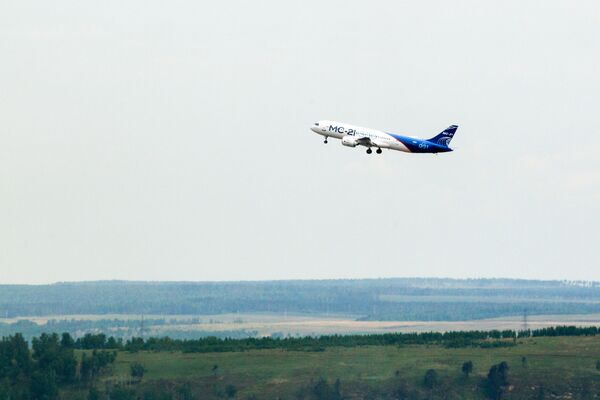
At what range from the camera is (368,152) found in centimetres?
18775

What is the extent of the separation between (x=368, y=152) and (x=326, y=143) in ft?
29.8

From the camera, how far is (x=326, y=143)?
194750 mm
